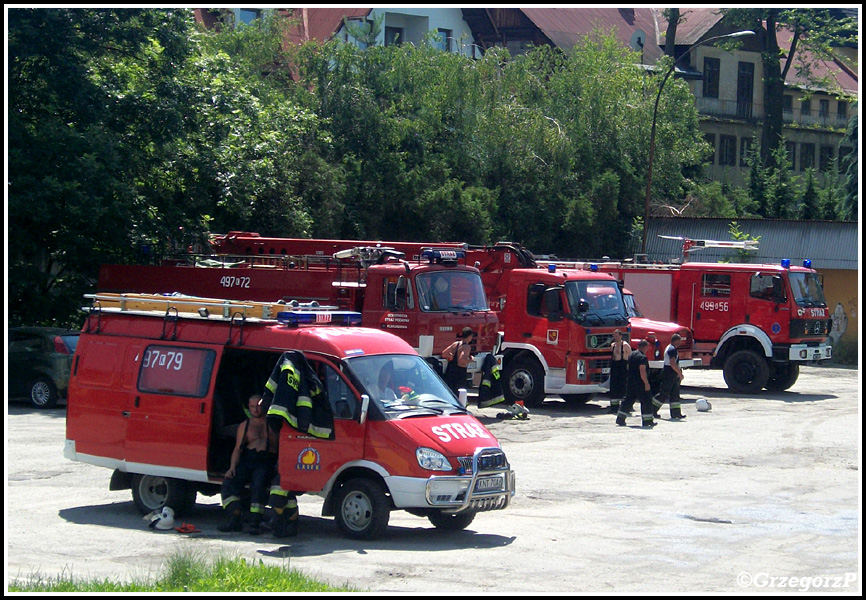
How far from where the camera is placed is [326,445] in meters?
10.3

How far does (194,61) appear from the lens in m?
27.2

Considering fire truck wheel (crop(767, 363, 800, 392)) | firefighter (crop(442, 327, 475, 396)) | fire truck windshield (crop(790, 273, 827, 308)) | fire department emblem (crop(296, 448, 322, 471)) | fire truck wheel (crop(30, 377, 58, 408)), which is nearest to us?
fire department emblem (crop(296, 448, 322, 471))

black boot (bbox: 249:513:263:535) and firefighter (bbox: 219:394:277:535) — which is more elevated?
firefighter (bbox: 219:394:277:535)

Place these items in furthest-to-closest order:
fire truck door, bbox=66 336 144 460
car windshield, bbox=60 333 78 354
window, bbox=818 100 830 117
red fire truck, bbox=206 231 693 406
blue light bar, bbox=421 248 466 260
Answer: window, bbox=818 100 830 117 < red fire truck, bbox=206 231 693 406 < car windshield, bbox=60 333 78 354 < blue light bar, bbox=421 248 466 260 < fire truck door, bbox=66 336 144 460

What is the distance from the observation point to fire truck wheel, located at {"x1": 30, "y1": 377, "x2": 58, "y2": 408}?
67.8 feet

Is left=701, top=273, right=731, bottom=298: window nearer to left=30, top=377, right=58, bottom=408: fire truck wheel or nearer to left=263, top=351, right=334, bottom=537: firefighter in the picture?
left=30, top=377, right=58, bottom=408: fire truck wheel

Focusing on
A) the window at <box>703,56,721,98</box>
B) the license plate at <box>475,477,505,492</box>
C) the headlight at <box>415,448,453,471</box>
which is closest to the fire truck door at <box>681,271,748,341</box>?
the license plate at <box>475,477,505,492</box>

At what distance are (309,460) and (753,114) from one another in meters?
62.0

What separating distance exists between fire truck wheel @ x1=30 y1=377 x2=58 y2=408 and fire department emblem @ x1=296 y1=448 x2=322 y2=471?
12.0 meters

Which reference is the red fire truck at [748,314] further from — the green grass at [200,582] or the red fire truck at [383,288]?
the green grass at [200,582]

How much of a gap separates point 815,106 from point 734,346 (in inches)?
2020

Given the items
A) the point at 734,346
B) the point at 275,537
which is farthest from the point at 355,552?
the point at 734,346

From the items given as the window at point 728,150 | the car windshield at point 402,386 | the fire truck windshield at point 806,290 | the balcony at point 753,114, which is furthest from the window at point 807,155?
the car windshield at point 402,386
